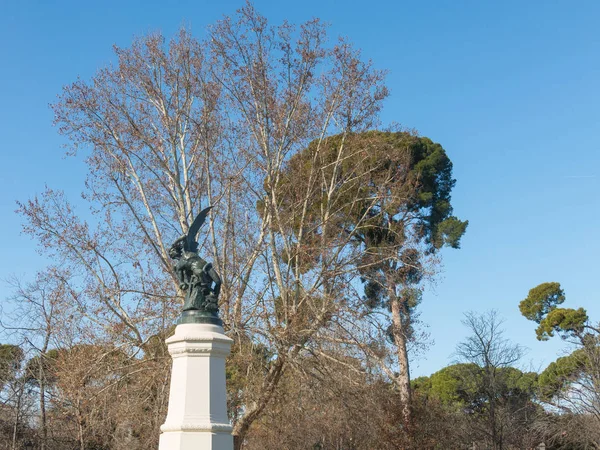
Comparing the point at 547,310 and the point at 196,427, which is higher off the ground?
the point at 547,310

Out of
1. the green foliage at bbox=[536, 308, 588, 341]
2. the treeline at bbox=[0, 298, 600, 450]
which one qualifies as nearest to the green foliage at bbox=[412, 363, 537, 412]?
the treeline at bbox=[0, 298, 600, 450]

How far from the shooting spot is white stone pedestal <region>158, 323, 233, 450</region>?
9.42m

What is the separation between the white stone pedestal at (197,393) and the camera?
9.42 meters

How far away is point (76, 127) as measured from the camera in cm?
1950

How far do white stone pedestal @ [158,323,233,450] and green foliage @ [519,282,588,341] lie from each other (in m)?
40.7

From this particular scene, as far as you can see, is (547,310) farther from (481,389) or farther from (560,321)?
(481,389)

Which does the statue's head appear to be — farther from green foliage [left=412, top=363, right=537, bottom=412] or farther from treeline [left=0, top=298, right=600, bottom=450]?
green foliage [left=412, top=363, right=537, bottom=412]

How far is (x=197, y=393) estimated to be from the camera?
968 centimetres

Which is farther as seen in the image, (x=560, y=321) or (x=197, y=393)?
(x=560, y=321)

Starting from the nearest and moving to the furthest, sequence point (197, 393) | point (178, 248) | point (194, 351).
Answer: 1. point (197, 393)
2. point (194, 351)
3. point (178, 248)

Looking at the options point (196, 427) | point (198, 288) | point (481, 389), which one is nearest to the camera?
point (196, 427)

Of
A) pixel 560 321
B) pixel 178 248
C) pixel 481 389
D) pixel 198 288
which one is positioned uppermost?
pixel 560 321

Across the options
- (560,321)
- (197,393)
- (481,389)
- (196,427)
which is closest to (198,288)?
(197,393)

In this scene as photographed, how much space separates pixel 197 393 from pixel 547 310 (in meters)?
44.8
